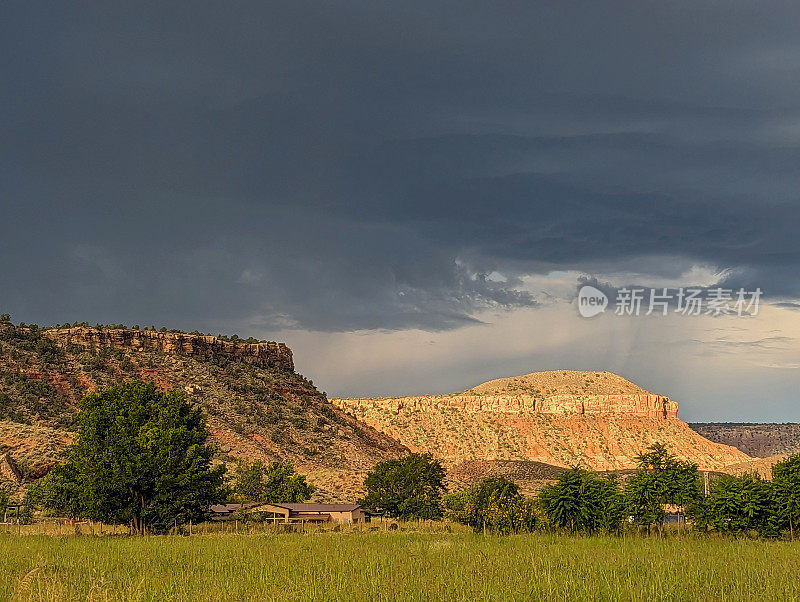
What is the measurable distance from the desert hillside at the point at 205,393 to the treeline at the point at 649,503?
4354cm

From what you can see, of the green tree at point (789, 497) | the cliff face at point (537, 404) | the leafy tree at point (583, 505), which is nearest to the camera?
the green tree at point (789, 497)

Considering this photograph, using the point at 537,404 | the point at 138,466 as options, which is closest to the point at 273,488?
the point at 138,466

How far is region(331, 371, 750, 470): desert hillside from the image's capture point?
15875 cm

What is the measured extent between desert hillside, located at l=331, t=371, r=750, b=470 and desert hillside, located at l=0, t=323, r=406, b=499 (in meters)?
21.4

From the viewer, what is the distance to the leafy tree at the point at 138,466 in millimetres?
46125

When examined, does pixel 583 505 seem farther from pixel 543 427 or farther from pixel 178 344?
pixel 543 427

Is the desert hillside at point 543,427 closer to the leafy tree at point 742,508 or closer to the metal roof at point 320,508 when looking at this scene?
the metal roof at point 320,508

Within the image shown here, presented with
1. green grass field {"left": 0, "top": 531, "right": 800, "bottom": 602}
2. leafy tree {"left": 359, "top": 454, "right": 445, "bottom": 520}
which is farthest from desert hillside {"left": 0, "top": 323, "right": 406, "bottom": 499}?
green grass field {"left": 0, "top": 531, "right": 800, "bottom": 602}

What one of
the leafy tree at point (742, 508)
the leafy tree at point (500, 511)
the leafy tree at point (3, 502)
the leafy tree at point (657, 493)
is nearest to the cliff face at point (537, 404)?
the leafy tree at point (3, 502)

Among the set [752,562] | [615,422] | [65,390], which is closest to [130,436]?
[752,562]

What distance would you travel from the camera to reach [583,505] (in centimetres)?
4462

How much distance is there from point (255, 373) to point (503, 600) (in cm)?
12263

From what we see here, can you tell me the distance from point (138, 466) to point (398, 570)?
27312mm

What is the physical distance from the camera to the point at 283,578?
21.2 metres
